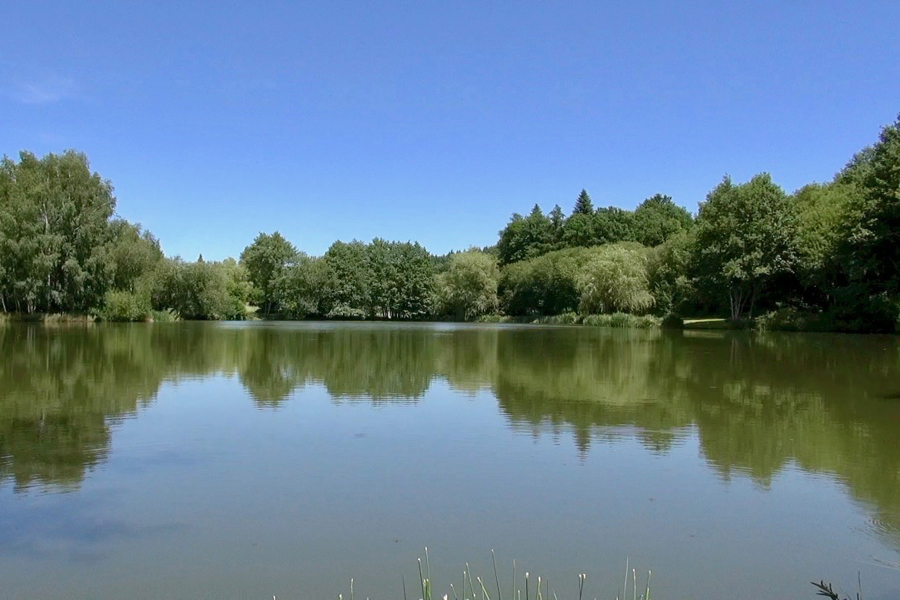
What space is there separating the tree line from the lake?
26.5m

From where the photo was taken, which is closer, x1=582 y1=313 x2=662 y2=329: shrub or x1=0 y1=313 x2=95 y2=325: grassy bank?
x1=0 y1=313 x2=95 y2=325: grassy bank

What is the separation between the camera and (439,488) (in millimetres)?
6344

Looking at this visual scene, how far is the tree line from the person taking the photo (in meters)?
36.2

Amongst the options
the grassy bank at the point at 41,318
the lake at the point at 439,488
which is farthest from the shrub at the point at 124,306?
the lake at the point at 439,488

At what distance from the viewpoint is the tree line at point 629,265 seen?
119 ft

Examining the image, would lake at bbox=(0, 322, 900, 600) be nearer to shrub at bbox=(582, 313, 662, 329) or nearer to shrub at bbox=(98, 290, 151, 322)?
shrub at bbox=(582, 313, 662, 329)

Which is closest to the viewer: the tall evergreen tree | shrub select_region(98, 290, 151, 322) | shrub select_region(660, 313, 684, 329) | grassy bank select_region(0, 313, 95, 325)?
grassy bank select_region(0, 313, 95, 325)

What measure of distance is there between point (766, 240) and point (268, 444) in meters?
43.1

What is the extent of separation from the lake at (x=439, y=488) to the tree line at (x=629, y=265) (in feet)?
86.9

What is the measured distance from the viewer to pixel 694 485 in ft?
21.5

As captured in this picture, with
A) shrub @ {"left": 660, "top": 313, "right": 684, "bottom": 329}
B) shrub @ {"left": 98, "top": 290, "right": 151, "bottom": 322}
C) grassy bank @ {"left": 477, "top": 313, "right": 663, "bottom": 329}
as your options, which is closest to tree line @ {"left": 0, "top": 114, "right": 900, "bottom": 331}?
shrub @ {"left": 98, "top": 290, "right": 151, "bottom": 322}

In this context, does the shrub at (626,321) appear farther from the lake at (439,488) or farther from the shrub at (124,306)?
the lake at (439,488)

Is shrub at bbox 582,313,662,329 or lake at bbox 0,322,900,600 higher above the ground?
shrub at bbox 582,313,662,329

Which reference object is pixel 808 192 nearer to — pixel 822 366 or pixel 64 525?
pixel 822 366
